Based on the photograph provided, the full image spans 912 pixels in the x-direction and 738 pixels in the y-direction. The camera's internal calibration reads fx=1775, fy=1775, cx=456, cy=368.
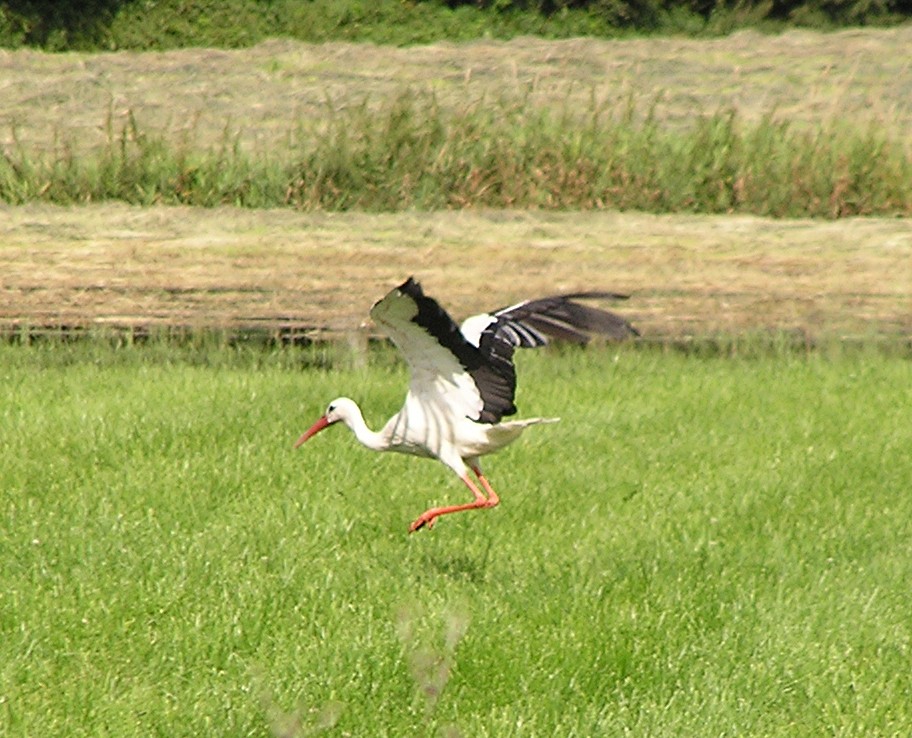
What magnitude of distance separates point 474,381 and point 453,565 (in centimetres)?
70

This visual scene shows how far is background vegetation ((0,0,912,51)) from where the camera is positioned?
893 inches

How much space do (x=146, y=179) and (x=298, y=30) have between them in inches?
402

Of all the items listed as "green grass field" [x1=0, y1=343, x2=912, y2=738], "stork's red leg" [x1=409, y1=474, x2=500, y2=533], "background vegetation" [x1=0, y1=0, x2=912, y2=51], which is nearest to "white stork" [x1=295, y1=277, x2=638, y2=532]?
"stork's red leg" [x1=409, y1=474, x2=500, y2=533]

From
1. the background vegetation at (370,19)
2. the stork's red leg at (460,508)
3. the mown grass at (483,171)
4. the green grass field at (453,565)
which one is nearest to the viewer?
the green grass field at (453,565)

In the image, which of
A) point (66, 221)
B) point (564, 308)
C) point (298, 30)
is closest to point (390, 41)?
point (298, 30)

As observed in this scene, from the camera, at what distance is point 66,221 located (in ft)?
39.5

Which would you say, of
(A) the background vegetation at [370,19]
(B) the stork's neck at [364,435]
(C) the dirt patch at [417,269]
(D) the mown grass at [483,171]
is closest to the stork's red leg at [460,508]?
(B) the stork's neck at [364,435]

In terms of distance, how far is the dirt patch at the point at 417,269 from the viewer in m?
10.8

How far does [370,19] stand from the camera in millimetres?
24000

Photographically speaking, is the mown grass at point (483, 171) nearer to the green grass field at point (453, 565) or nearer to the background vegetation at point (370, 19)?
the green grass field at point (453, 565)

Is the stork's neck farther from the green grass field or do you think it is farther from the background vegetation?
the background vegetation

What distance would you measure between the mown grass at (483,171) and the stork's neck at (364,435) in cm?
666

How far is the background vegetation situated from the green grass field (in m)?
13.6

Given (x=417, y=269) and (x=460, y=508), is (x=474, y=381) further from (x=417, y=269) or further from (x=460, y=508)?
(x=417, y=269)
